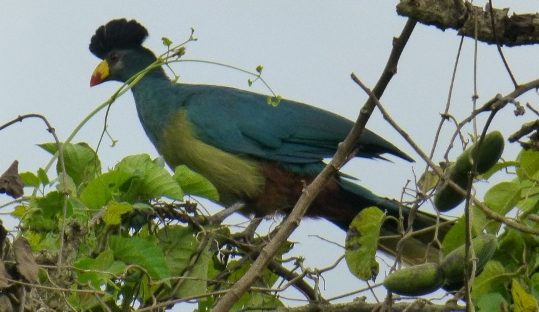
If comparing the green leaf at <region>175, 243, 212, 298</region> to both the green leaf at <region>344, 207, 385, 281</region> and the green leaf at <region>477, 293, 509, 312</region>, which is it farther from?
the green leaf at <region>477, 293, 509, 312</region>

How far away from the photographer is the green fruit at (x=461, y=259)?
2.46 metres

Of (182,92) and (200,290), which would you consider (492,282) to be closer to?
(200,290)

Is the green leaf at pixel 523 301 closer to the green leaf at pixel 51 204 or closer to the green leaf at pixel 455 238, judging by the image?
the green leaf at pixel 455 238

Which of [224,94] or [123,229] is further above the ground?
[224,94]

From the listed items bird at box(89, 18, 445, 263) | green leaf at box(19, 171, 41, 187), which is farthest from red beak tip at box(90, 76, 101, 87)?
green leaf at box(19, 171, 41, 187)

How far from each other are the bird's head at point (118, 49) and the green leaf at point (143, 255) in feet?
9.69

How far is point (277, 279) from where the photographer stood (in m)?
3.86

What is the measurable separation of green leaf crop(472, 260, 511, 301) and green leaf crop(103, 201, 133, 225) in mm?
993

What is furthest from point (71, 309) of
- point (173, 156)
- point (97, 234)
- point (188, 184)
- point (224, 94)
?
point (224, 94)

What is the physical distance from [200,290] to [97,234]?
35 centimetres

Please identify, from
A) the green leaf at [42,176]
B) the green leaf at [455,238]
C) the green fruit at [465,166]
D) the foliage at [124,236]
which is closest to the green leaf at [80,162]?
the foliage at [124,236]

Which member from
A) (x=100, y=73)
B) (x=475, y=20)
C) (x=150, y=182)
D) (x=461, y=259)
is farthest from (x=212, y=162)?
(x=461, y=259)

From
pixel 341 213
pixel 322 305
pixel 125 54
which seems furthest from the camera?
pixel 125 54

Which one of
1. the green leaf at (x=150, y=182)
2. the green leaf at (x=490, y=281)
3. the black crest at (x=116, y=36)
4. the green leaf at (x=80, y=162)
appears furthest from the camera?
the black crest at (x=116, y=36)
